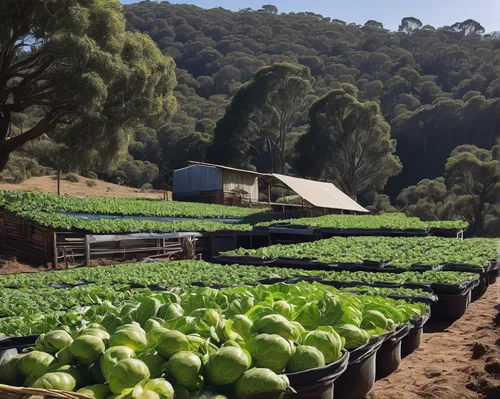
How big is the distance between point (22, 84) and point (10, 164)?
22.9m

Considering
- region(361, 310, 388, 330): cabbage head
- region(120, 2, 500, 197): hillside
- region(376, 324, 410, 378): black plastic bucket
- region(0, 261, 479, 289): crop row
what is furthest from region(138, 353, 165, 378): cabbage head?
region(120, 2, 500, 197): hillside

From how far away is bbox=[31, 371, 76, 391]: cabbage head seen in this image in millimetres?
2384

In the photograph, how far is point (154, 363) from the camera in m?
2.69

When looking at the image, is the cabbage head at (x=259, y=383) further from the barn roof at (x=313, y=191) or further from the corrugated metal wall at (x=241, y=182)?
the corrugated metal wall at (x=241, y=182)

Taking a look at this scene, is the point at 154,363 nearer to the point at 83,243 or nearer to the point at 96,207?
the point at 83,243

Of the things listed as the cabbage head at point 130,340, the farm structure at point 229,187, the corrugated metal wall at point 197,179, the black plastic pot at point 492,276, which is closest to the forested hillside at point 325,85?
the corrugated metal wall at point 197,179

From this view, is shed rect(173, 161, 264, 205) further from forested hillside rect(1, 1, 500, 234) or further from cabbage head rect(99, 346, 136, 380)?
cabbage head rect(99, 346, 136, 380)

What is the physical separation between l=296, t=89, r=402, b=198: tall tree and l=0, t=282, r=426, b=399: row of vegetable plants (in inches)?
1758

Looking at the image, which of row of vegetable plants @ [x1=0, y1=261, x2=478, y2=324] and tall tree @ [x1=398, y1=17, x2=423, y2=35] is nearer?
row of vegetable plants @ [x1=0, y1=261, x2=478, y2=324]

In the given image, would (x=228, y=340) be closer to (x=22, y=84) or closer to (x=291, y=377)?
(x=291, y=377)

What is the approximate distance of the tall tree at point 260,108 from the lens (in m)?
49.1

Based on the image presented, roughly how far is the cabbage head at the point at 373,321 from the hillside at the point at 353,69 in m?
43.2

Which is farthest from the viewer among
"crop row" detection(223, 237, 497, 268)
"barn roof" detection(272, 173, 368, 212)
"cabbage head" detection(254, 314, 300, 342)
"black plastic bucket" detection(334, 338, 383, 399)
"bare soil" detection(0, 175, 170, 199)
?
"bare soil" detection(0, 175, 170, 199)

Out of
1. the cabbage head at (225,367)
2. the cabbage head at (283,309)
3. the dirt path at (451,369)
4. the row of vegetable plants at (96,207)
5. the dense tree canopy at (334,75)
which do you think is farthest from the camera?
the dense tree canopy at (334,75)
